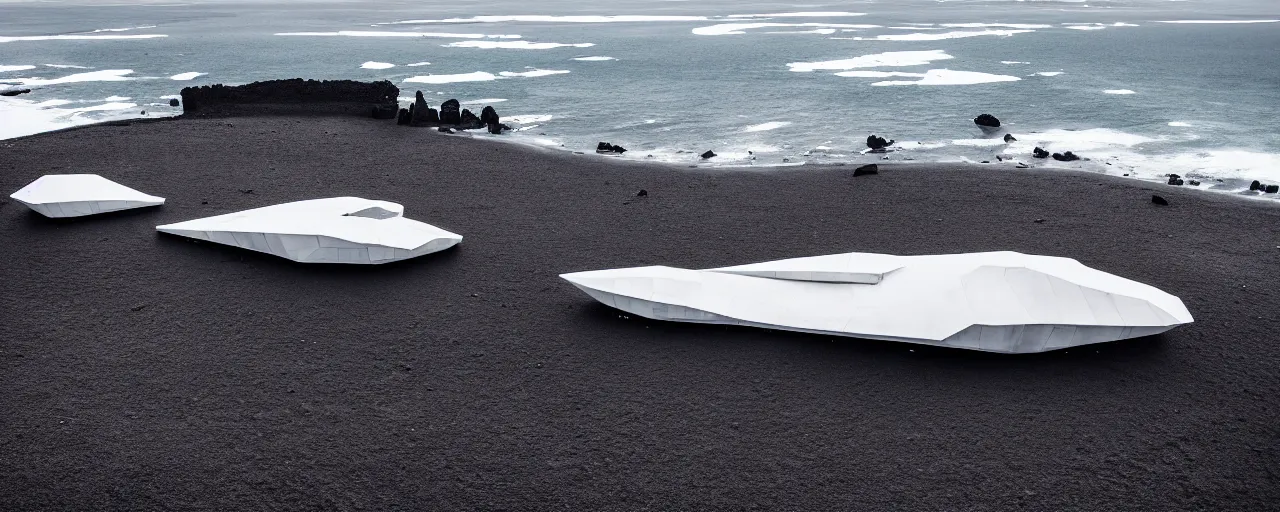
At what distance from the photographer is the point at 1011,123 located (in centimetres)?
4581

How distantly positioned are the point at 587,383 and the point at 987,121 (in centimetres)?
3483

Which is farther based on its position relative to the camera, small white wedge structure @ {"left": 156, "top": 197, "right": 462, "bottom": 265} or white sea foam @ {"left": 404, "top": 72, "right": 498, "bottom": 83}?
white sea foam @ {"left": 404, "top": 72, "right": 498, "bottom": 83}

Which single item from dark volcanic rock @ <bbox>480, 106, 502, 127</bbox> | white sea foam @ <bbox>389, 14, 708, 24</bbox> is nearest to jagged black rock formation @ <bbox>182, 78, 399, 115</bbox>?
dark volcanic rock @ <bbox>480, 106, 502, 127</bbox>

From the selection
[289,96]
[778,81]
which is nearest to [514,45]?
[778,81]

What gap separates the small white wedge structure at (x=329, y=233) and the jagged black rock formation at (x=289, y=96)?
2526cm

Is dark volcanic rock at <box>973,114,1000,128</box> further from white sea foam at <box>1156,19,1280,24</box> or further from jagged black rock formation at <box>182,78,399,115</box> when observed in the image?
white sea foam at <box>1156,19,1280,24</box>

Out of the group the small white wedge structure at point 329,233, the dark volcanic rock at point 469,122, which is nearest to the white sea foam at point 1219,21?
the dark volcanic rock at point 469,122

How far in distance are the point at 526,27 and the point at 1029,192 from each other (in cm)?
11547

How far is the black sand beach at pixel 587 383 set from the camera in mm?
13320

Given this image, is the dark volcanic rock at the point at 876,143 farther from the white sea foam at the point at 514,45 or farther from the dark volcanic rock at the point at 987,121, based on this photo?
the white sea foam at the point at 514,45

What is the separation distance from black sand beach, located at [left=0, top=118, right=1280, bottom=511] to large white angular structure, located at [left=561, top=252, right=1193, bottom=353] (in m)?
0.41

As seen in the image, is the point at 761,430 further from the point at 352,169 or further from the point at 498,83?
the point at 498,83

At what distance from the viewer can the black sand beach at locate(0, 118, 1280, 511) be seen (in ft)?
43.7

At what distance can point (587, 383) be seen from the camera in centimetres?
1639
